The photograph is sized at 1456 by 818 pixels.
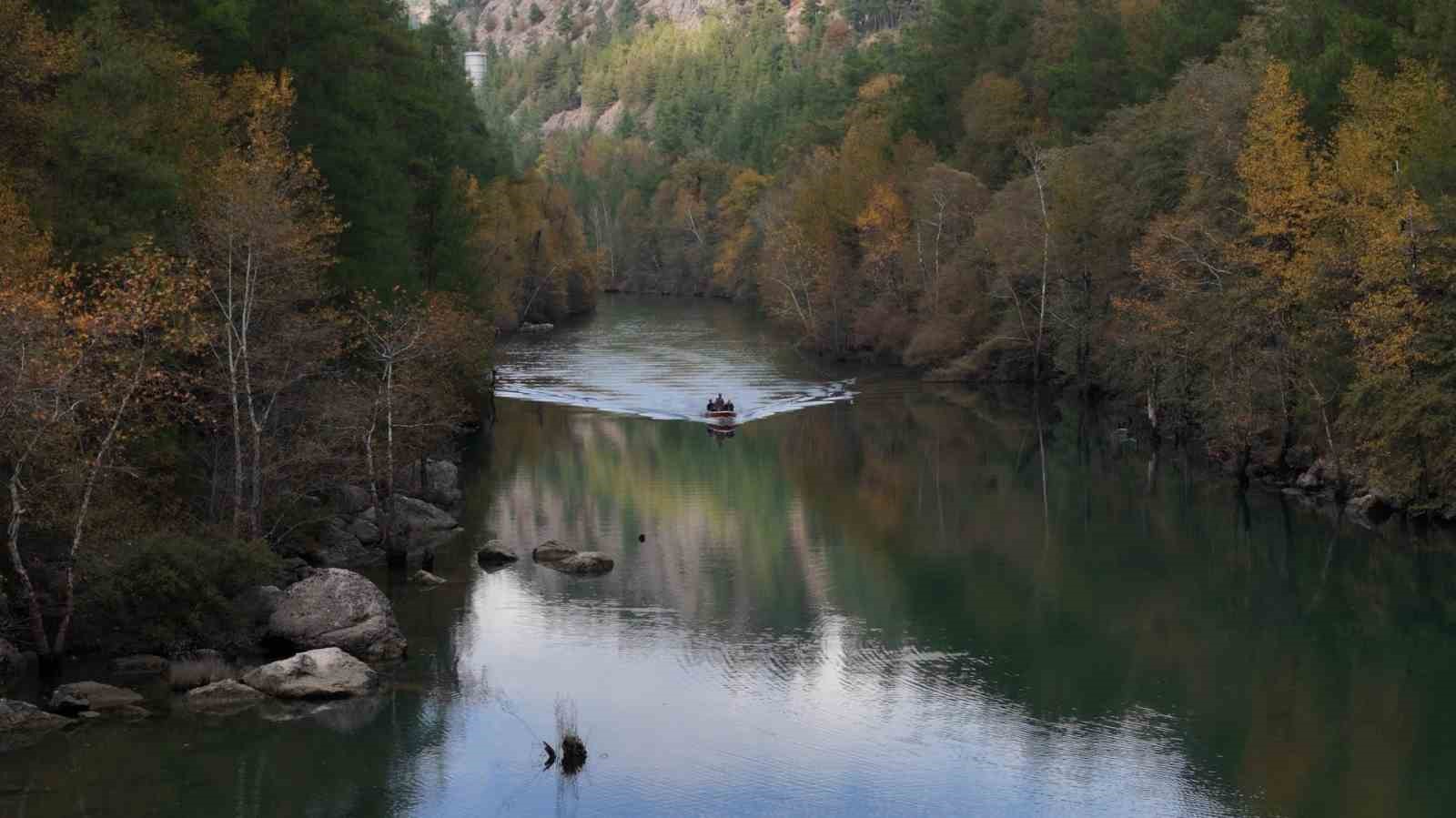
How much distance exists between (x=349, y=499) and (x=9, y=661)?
583 inches

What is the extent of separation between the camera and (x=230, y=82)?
151 feet

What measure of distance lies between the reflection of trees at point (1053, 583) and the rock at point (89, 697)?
11.5m

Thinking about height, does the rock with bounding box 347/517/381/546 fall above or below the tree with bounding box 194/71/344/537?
below

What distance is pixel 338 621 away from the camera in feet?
103

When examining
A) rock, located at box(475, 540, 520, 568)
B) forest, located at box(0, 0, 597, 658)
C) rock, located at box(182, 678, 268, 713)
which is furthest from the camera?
rock, located at box(475, 540, 520, 568)

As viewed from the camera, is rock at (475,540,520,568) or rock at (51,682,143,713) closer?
rock at (51,682,143,713)

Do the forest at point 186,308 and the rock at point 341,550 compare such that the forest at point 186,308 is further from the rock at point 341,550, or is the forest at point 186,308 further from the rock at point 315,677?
the rock at point 315,677

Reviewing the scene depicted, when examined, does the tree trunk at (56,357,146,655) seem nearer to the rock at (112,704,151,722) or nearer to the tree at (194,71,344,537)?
the rock at (112,704,151,722)

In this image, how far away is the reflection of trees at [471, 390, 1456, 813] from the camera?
2886cm

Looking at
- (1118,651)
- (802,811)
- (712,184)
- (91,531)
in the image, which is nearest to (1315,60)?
(1118,651)

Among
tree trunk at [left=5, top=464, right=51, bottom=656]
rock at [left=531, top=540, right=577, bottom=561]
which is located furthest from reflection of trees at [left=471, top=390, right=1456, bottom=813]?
tree trunk at [left=5, top=464, right=51, bottom=656]

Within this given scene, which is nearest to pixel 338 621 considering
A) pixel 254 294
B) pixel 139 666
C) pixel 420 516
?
pixel 139 666

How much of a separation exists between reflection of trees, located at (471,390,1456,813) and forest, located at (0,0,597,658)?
8.27 meters

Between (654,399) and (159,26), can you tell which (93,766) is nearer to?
(159,26)
